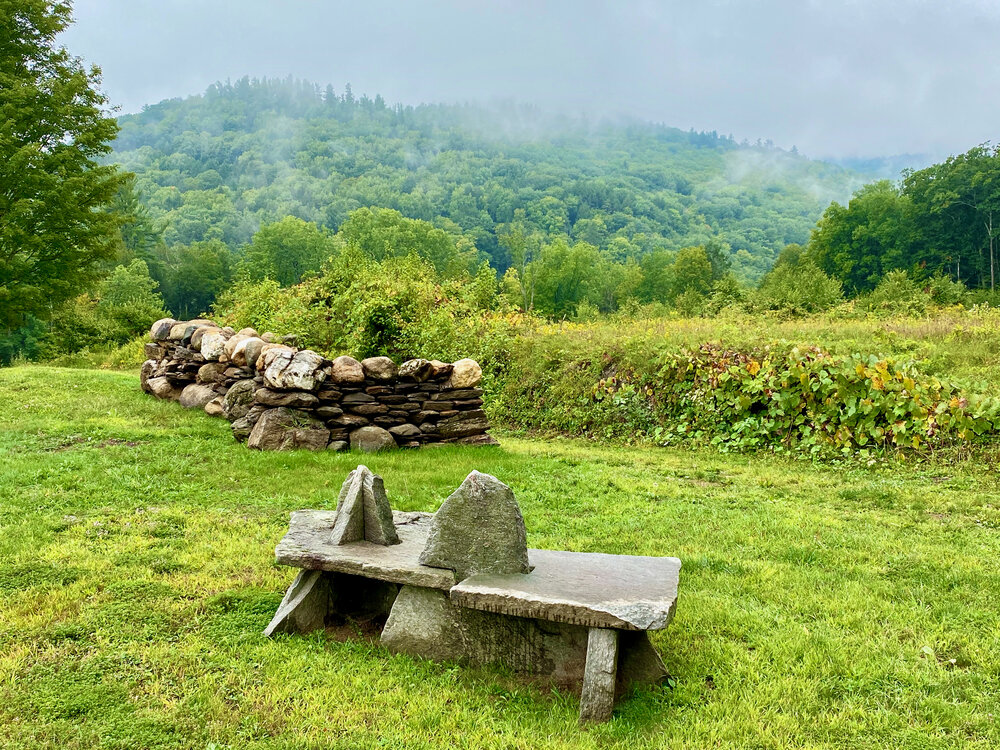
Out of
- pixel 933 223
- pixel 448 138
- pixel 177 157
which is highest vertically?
pixel 448 138

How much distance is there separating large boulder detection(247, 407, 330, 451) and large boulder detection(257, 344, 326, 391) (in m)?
0.39

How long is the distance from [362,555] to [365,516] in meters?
0.36

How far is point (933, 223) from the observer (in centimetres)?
4269

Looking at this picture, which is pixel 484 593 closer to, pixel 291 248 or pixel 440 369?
pixel 440 369

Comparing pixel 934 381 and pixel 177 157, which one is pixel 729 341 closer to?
pixel 934 381

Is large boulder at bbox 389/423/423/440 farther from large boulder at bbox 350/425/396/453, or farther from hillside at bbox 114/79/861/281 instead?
hillside at bbox 114/79/861/281

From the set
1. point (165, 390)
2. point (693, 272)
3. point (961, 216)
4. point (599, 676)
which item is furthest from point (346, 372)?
point (961, 216)

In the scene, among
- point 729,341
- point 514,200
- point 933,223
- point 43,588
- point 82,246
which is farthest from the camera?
point 514,200

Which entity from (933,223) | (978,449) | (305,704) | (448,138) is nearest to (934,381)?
(978,449)

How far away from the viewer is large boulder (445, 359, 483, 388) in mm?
9812

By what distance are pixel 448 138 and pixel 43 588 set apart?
185m

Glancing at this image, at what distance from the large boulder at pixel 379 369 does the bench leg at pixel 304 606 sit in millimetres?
5721

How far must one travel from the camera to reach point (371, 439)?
31.0 feet

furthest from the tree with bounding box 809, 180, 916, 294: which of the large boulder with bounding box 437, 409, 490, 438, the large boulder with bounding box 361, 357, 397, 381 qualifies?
the large boulder with bounding box 361, 357, 397, 381
